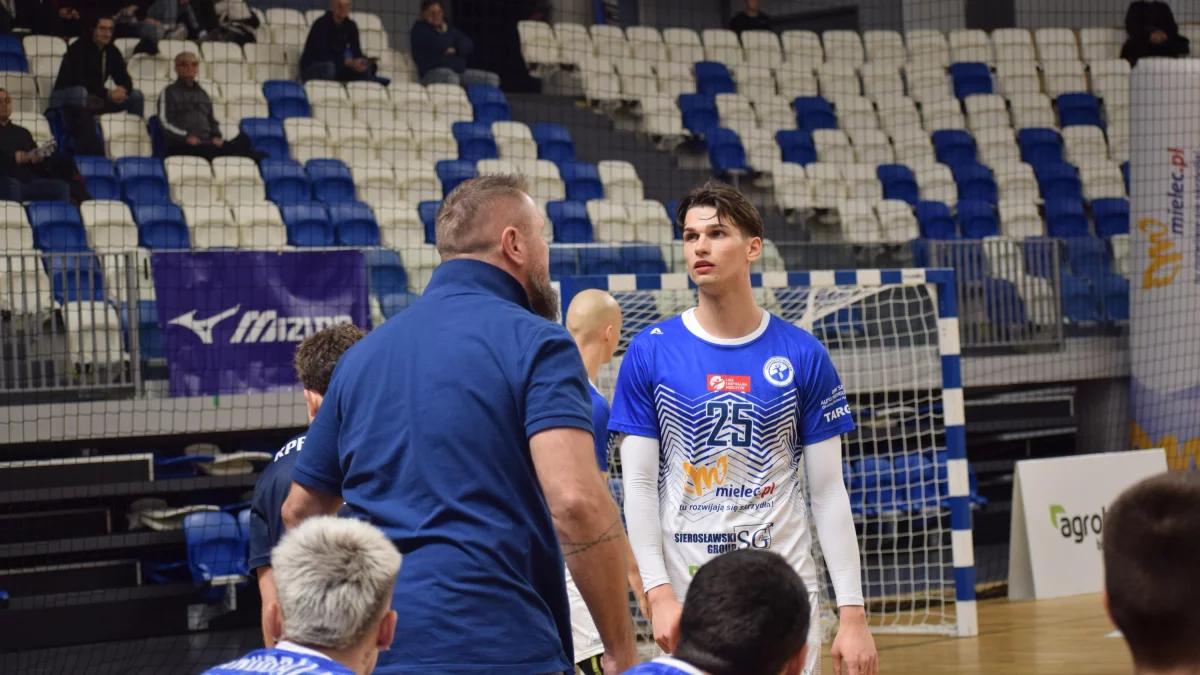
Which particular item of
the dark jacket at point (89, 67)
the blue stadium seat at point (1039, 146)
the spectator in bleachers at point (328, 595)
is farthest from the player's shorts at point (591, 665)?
the blue stadium seat at point (1039, 146)

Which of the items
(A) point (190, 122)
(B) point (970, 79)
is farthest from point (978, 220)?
(A) point (190, 122)

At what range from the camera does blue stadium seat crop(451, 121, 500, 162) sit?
11219 millimetres

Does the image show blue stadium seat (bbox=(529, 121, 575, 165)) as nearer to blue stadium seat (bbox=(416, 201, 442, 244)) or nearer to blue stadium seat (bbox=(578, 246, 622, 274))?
blue stadium seat (bbox=(416, 201, 442, 244))

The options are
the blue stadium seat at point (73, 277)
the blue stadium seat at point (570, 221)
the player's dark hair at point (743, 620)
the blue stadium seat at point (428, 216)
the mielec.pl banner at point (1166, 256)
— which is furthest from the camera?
the blue stadium seat at point (570, 221)

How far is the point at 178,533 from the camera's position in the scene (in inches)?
306

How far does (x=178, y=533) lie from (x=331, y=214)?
110 inches

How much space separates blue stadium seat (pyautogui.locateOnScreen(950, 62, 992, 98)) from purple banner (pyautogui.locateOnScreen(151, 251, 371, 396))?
8423mm

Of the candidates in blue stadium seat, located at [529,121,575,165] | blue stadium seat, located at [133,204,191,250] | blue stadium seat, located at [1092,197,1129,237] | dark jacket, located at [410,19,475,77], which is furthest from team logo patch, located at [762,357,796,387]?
blue stadium seat, located at [1092,197,1129,237]

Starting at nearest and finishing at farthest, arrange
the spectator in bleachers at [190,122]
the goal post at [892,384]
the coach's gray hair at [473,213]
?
the coach's gray hair at [473,213]
the goal post at [892,384]
the spectator in bleachers at [190,122]

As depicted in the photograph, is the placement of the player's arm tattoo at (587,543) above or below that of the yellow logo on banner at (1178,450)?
above

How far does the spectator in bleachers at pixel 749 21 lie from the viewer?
14.5 meters

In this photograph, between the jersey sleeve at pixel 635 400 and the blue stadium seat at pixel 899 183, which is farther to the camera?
the blue stadium seat at pixel 899 183

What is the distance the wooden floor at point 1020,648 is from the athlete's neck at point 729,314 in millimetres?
3632

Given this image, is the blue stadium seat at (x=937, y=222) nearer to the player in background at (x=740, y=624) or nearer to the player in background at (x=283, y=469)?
the player in background at (x=283, y=469)
